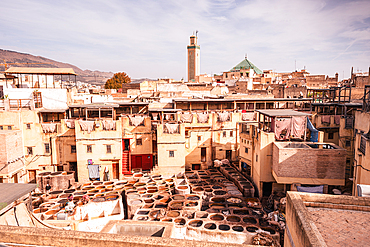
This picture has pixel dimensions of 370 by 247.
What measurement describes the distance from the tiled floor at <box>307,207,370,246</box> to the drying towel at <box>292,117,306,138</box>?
15.9 m

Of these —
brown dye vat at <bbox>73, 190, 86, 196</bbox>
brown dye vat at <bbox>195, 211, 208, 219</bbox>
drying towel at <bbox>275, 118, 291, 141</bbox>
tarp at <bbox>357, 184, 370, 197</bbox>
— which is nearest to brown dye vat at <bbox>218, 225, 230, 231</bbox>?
brown dye vat at <bbox>195, 211, 208, 219</bbox>

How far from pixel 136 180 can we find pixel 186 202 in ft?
26.9

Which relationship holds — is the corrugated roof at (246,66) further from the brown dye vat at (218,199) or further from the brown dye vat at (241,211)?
the brown dye vat at (241,211)

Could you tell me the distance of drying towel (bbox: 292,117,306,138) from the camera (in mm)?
23225

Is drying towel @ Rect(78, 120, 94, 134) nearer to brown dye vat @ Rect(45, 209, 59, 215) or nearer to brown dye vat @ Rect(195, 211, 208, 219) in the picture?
brown dye vat @ Rect(45, 209, 59, 215)

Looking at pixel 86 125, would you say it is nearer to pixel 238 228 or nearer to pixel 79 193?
pixel 79 193

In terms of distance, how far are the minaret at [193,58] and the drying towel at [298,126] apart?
225 feet

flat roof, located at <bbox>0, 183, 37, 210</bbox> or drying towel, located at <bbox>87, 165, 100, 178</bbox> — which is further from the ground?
flat roof, located at <bbox>0, 183, 37, 210</bbox>

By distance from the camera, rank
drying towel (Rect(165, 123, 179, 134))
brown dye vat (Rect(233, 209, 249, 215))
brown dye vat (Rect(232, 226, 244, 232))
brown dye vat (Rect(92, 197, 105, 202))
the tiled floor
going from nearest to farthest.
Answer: the tiled floor → brown dye vat (Rect(232, 226, 244, 232)) → brown dye vat (Rect(233, 209, 249, 215)) → brown dye vat (Rect(92, 197, 105, 202)) → drying towel (Rect(165, 123, 179, 134))

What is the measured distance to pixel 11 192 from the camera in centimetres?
1146

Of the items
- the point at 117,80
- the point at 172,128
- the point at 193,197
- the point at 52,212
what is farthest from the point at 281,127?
the point at 117,80

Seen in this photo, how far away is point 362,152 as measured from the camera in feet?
53.7

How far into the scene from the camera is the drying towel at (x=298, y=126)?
23.2m

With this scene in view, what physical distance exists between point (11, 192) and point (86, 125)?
1638 centimetres
